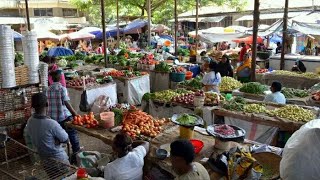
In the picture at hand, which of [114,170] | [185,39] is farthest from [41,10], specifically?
[114,170]

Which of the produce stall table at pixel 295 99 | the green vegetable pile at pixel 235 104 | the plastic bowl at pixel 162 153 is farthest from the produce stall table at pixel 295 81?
the plastic bowl at pixel 162 153

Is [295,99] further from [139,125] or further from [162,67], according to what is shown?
[162,67]

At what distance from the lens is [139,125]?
4.88m

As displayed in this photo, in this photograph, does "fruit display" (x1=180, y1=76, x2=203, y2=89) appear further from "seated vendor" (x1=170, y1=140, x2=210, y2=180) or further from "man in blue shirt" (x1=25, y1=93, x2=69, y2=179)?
"seated vendor" (x1=170, y1=140, x2=210, y2=180)

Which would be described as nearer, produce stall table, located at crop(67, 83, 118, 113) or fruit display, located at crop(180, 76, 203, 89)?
produce stall table, located at crop(67, 83, 118, 113)

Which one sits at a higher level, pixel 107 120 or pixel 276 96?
pixel 276 96

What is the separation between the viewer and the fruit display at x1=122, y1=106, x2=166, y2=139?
15.4 feet

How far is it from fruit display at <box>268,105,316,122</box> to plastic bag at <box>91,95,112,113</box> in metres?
4.23

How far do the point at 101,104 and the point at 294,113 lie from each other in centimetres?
476

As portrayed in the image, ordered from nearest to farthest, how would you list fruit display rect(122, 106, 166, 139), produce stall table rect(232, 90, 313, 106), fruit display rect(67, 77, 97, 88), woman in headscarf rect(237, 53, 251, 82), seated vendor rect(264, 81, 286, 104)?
1. fruit display rect(122, 106, 166, 139)
2. seated vendor rect(264, 81, 286, 104)
3. produce stall table rect(232, 90, 313, 106)
4. fruit display rect(67, 77, 97, 88)
5. woman in headscarf rect(237, 53, 251, 82)

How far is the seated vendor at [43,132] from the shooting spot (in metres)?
3.98

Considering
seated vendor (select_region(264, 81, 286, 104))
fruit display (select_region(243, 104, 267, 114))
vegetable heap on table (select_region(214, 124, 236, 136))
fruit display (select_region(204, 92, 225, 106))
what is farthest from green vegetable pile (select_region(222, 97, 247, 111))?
vegetable heap on table (select_region(214, 124, 236, 136))

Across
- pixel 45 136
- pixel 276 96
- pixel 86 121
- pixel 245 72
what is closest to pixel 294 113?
pixel 276 96

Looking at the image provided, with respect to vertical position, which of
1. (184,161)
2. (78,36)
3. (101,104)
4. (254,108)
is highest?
(78,36)
